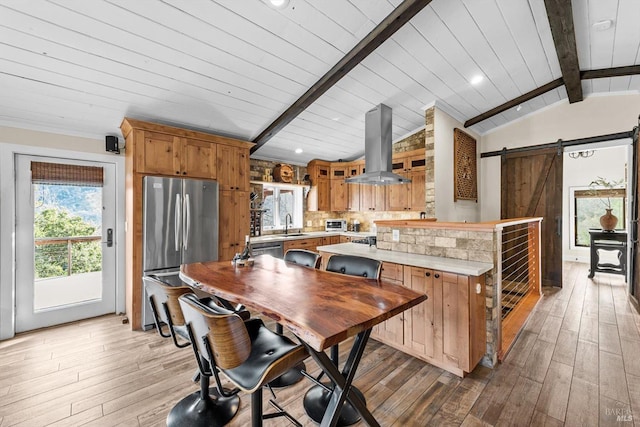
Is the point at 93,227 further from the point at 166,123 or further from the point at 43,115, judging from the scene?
the point at 166,123

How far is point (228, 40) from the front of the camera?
7.74 ft

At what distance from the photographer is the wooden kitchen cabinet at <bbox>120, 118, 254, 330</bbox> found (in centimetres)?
313

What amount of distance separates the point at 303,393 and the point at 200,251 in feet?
7.17

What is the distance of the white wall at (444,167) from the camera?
13.5 ft

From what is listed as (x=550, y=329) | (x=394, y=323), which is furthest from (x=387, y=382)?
(x=550, y=329)

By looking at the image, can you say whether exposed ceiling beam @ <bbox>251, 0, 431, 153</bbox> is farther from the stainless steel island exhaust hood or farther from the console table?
the console table

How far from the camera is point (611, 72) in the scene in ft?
12.3

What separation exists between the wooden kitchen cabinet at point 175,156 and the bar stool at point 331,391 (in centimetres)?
228

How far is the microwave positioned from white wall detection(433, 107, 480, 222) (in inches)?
87.0

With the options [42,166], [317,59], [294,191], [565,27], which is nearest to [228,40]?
[317,59]

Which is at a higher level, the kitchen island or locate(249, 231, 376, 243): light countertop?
locate(249, 231, 376, 243): light countertop

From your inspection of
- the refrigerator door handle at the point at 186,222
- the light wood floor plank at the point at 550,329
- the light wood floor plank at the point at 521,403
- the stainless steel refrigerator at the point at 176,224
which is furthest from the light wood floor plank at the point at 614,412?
the refrigerator door handle at the point at 186,222

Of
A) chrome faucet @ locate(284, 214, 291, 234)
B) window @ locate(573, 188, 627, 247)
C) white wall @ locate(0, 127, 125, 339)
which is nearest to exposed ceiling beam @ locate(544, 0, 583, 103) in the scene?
window @ locate(573, 188, 627, 247)

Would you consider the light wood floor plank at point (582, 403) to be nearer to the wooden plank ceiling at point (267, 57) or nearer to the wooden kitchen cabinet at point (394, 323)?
the wooden kitchen cabinet at point (394, 323)
